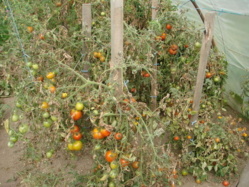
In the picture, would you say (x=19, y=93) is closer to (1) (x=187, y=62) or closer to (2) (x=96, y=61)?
(2) (x=96, y=61)

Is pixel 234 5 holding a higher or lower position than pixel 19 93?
higher

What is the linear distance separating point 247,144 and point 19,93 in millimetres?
2440

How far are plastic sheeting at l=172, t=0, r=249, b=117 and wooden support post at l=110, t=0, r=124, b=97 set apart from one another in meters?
1.39

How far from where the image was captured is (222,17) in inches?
114

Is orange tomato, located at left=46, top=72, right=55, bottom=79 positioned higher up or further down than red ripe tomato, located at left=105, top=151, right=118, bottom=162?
higher up

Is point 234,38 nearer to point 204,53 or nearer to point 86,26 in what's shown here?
point 204,53

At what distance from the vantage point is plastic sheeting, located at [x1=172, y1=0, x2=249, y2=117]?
8.79ft

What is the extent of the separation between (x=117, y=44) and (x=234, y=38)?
1917 millimetres

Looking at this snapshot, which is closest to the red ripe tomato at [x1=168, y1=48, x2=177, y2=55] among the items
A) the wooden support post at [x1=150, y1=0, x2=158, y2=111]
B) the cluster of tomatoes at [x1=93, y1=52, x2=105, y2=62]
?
the wooden support post at [x1=150, y1=0, x2=158, y2=111]

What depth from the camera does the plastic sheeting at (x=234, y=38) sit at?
2680 millimetres

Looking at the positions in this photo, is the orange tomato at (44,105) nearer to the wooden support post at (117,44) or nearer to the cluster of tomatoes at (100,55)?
the wooden support post at (117,44)

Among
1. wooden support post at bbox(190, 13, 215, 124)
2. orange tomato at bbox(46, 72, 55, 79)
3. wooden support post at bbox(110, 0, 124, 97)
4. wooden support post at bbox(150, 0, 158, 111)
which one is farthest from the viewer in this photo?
wooden support post at bbox(150, 0, 158, 111)

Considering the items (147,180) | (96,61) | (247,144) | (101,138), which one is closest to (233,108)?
(247,144)

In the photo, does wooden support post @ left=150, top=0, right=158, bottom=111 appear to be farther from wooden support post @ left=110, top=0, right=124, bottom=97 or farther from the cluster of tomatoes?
wooden support post @ left=110, top=0, right=124, bottom=97
